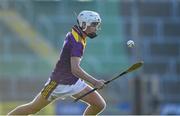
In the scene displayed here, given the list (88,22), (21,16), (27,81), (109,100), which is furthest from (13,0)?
(88,22)

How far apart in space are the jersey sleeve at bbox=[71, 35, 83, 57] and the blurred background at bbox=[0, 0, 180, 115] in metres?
7.53

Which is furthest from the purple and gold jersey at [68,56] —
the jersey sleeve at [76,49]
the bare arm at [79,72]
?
the bare arm at [79,72]

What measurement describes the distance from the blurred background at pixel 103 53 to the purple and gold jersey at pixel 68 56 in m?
7.28

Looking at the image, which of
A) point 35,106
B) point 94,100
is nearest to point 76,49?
point 94,100

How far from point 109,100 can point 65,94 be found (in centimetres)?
802

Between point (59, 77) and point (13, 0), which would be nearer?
point (59, 77)

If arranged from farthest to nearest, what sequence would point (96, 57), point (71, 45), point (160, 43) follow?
point (160, 43) < point (96, 57) < point (71, 45)

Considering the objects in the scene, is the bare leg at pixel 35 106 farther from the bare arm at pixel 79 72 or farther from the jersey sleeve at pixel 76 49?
the jersey sleeve at pixel 76 49

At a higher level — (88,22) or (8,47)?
(88,22)

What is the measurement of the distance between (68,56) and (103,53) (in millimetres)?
8104

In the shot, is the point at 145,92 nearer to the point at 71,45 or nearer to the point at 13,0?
the point at 13,0

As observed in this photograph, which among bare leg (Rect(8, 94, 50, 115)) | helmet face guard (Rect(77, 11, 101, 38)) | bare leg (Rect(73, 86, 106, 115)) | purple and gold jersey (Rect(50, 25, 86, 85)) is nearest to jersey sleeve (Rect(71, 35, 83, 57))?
purple and gold jersey (Rect(50, 25, 86, 85))

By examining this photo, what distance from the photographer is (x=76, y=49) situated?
966cm

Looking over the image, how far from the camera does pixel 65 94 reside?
32.6 feet
